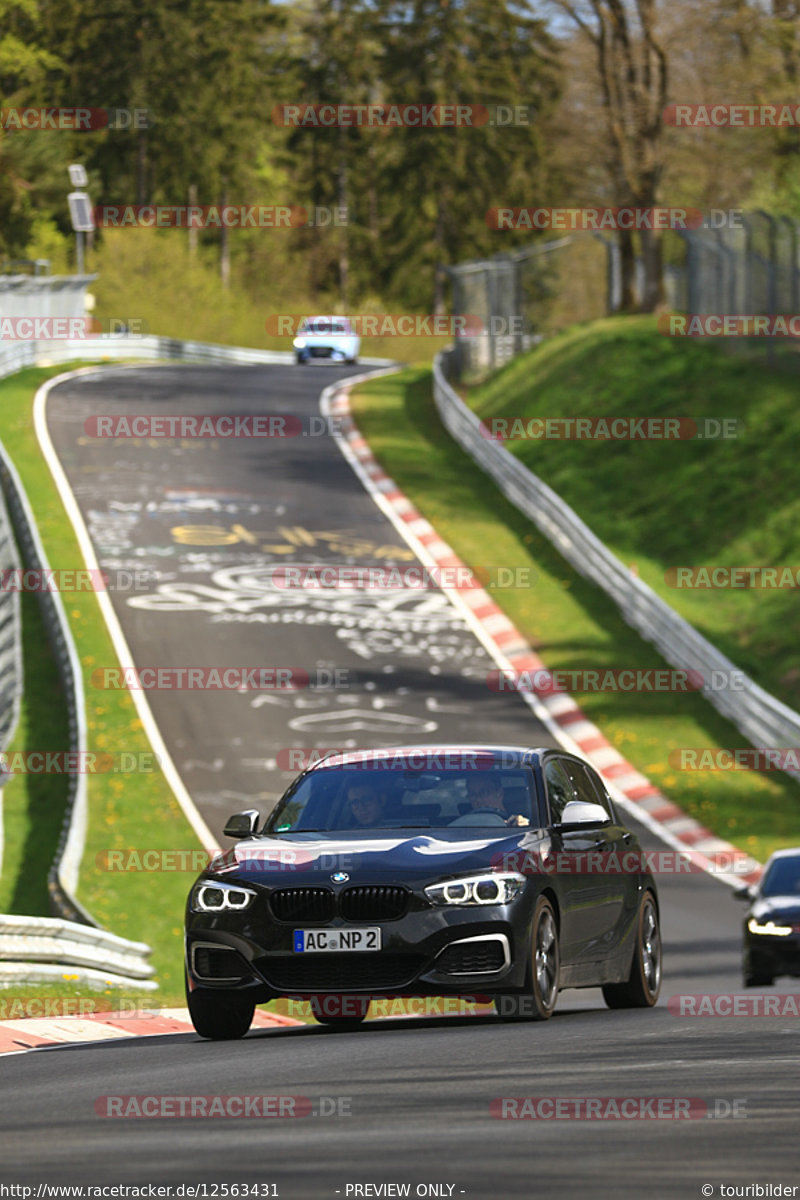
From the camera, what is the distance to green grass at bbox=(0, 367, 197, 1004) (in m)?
19.1

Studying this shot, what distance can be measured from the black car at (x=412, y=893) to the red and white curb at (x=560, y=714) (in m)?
9.97

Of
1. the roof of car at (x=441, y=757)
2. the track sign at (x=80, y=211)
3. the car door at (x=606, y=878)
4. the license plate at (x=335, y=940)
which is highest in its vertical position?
the track sign at (x=80, y=211)

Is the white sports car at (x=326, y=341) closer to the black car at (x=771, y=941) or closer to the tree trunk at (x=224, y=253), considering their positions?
the tree trunk at (x=224, y=253)

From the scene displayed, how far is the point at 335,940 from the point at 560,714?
1683cm

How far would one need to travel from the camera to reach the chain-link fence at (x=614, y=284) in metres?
39.6

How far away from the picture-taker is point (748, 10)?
5206 cm

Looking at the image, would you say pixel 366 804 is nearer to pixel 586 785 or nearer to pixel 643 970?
pixel 586 785

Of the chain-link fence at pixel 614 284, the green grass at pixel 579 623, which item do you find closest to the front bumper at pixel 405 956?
the green grass at pixel 579 623

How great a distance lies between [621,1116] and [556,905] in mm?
3490

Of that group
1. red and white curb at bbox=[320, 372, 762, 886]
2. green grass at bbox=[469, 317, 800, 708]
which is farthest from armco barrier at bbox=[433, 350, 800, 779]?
red and white curb at bbox=[320, 372, 762, 886]

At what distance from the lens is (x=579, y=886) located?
10.7m

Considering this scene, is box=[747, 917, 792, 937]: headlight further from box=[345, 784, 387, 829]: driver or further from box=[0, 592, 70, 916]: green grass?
box=[0, 592, 70, 916]: green grass

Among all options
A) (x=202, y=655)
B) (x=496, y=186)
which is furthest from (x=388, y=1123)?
(x=496, y=186)

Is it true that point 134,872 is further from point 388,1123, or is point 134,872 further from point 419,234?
point 419,234
